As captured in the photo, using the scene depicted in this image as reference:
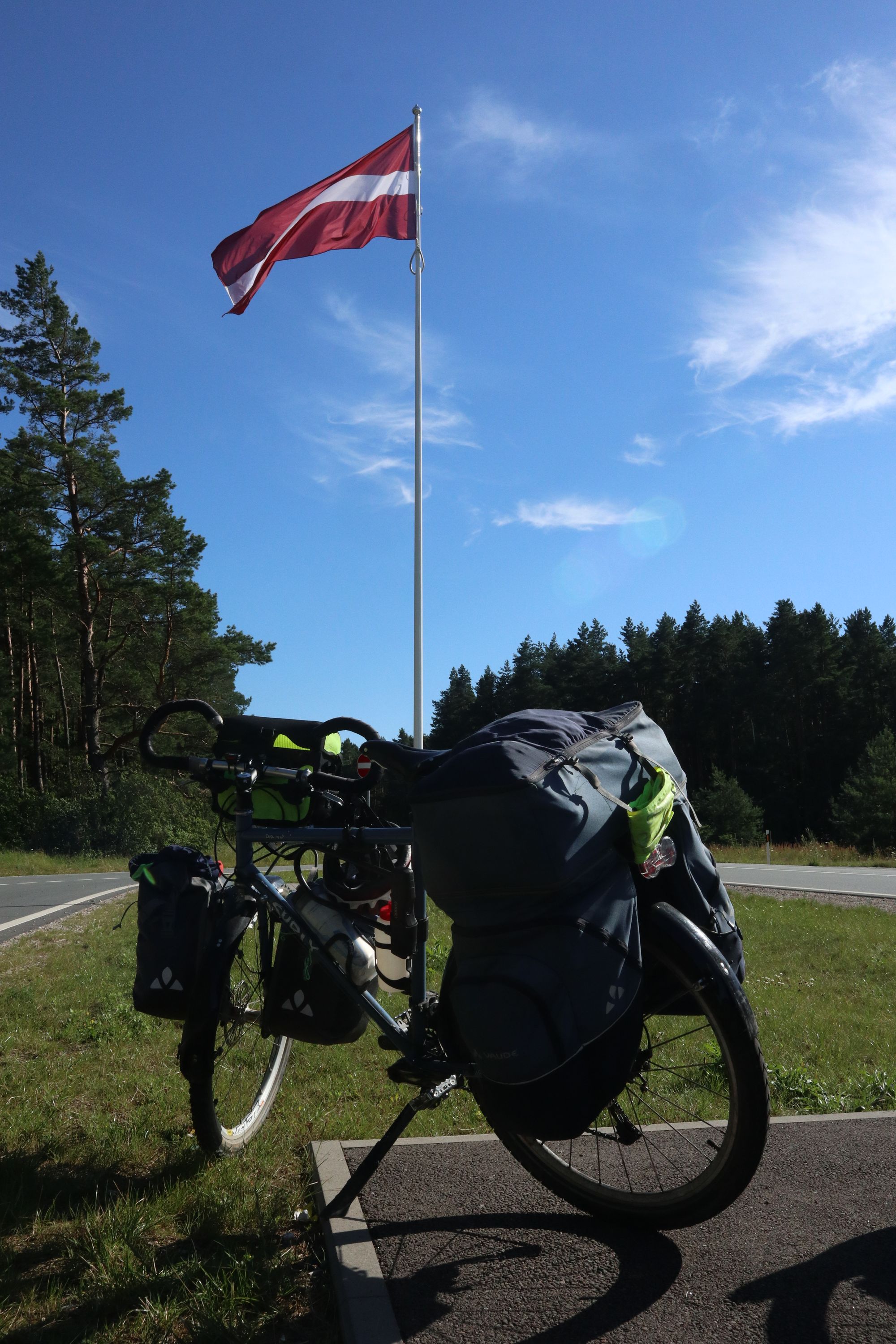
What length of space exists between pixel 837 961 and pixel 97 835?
28679mm

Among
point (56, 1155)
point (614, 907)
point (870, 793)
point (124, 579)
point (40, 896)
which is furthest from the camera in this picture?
point (870, 793)

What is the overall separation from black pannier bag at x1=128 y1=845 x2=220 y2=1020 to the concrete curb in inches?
26.3

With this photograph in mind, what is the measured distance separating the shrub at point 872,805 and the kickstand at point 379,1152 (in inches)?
1953

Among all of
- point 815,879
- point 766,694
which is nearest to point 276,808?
point 815,879

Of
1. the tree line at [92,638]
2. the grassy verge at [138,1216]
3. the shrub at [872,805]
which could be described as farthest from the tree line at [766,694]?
the grassy verge at [138,1216]

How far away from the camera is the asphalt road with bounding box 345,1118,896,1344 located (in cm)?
207

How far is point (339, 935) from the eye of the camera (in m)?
2.80

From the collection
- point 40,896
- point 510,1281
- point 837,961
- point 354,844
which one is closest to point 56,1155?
point 354,844

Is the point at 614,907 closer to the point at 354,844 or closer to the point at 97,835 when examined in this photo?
the point at 354,844

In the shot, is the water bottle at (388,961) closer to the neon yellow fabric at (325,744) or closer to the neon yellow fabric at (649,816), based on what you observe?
the neon yellow fabric at (325,744)

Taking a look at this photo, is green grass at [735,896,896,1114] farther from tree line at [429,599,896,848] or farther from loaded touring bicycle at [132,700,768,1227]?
tree line at [429,599,896,848]

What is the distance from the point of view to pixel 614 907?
2.12 m

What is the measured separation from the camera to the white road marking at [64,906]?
35.5ft

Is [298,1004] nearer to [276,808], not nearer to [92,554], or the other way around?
[276,808]
